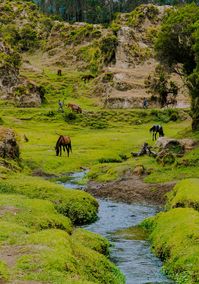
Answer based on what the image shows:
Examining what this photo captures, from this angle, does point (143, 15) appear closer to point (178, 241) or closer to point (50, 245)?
point (178, 241)

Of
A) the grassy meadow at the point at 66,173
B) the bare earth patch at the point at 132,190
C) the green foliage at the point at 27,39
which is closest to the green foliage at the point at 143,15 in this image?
the grassy meadow at the point at 66,173

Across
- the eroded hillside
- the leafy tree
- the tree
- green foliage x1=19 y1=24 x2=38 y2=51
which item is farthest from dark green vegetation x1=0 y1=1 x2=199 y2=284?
green foliage x1=19 y1=24 x2=38 y2=51

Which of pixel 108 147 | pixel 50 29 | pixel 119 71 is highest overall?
pixel 50 29

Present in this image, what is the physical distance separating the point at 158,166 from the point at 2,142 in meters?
14.3

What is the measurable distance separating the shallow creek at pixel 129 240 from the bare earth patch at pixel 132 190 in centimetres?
168

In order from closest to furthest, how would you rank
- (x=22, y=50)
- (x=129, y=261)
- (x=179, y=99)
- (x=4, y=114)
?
(x=129, y=261) → (x=4, y=114) → (x=179, y=99) → (x=22, y=50)

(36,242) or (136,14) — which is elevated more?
(136,14)

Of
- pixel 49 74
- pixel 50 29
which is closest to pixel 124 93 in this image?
pixel 49 74

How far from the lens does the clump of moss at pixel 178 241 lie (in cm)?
2071

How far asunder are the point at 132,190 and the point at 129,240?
48.0 feet

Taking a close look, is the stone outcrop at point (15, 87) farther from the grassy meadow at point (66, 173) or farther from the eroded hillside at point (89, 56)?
the grassy meadow at point (66, 173)

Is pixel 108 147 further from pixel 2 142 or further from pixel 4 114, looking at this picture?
pixel 4 114

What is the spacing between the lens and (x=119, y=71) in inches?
4611

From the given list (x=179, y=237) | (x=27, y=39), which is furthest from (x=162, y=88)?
(x=27, y=39)
